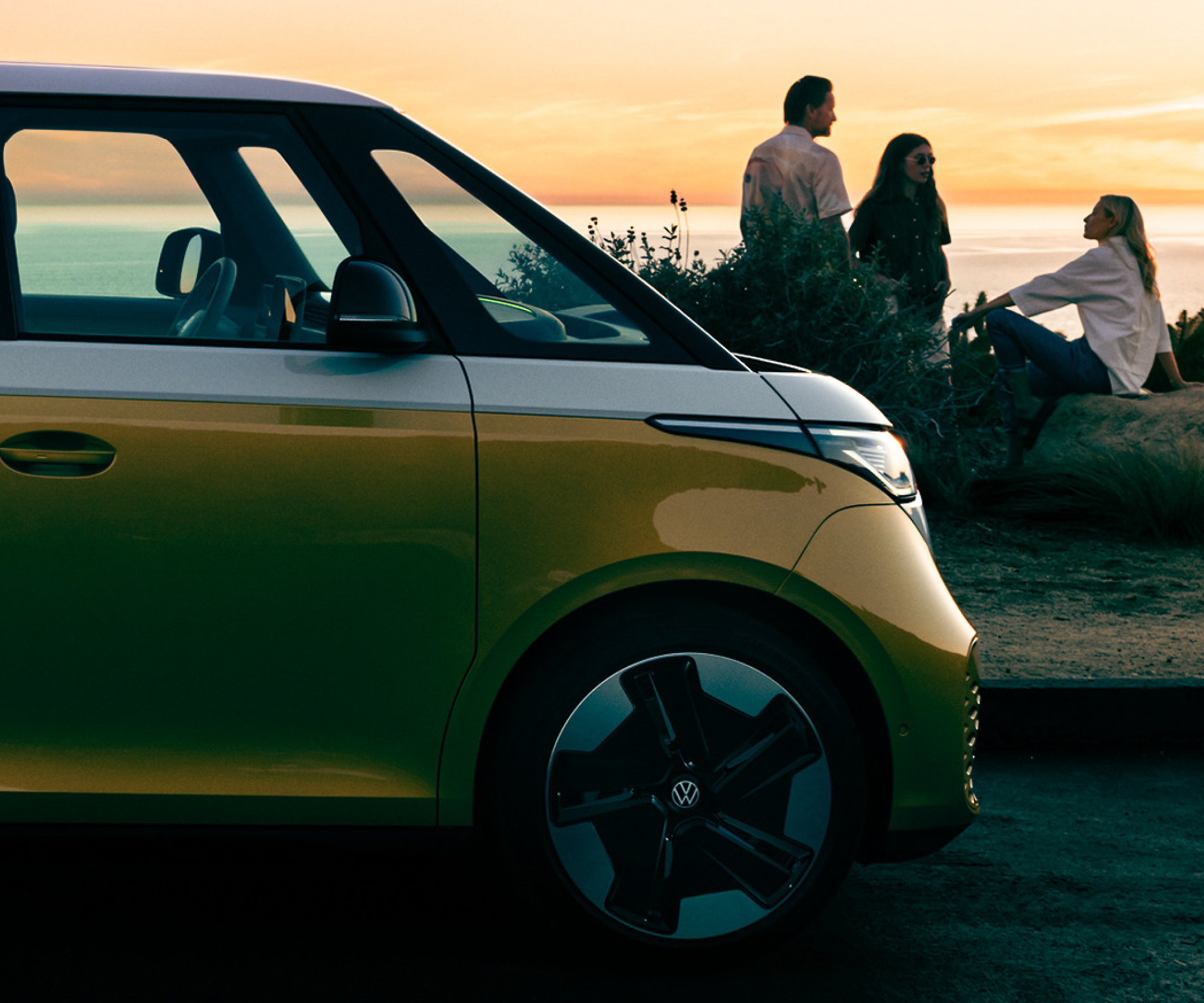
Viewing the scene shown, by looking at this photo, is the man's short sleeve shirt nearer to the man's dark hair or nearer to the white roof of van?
the man's dark hair

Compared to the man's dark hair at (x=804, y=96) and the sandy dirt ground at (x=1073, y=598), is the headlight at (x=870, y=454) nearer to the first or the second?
the sandy dirt ground at (x=1073, y=598)

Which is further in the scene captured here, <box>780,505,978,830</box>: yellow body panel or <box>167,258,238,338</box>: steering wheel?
<box>167,258,238,338</box>: steering wheel

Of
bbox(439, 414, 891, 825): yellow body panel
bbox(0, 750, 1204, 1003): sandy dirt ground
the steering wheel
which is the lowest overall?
bbox(0, 750, 1204, 1003): sandy dirt ground

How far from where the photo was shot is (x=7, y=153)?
9.97ft

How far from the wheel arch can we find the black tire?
15 millimetres

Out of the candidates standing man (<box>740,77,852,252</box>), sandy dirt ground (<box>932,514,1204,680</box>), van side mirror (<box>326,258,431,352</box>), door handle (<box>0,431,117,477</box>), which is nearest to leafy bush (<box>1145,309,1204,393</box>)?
standing man (<box>740,77,852,252</box>)

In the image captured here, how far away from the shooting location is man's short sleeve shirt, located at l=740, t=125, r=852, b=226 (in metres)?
8.79

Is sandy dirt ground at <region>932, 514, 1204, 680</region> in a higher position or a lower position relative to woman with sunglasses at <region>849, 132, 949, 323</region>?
lower

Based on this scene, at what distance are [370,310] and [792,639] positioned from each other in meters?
1.07

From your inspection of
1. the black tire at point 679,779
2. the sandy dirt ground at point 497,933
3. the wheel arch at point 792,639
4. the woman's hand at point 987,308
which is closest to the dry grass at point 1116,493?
the woman's hand at point 987,308

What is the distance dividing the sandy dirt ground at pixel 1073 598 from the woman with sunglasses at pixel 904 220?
7.18 ft

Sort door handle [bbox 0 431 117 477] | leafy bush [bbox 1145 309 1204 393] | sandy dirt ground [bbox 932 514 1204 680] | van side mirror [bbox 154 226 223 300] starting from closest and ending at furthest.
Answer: door handle [bbox 0 431 117 477] → van side mirror [bbox 154 226 223 300] → sandy dirt ground [bbox 932 514 1204 680] → leafy bush [bbox 1145 309 1204 393]

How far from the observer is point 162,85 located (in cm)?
299

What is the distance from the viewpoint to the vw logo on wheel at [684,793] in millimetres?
2982
